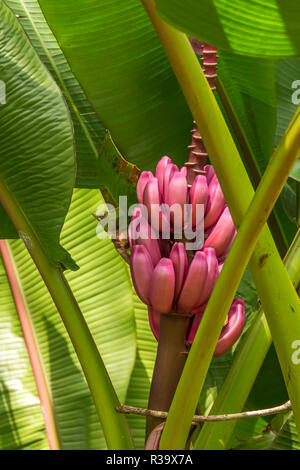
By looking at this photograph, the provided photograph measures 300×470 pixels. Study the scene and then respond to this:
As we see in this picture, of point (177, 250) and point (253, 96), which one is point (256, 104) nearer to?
point (253, 96)

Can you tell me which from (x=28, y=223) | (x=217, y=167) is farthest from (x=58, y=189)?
(x=217, y=167)

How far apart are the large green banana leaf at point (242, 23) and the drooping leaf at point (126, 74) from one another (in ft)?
0.63

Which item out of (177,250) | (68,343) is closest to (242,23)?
(177,250)

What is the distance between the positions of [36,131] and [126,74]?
0.44 feet

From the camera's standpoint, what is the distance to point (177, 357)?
59 cm

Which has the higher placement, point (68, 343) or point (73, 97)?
point (73, 97)

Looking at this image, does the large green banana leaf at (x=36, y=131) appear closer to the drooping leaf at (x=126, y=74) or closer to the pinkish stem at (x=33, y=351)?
the drooping leaf at (x=126, y=74)

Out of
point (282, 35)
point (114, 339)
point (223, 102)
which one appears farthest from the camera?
point (114, 339)

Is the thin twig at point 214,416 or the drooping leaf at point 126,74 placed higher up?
the drooping leaf at point 126,74

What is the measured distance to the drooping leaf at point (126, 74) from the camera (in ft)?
2.14

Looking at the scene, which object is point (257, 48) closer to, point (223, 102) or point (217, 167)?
point (217, 167)

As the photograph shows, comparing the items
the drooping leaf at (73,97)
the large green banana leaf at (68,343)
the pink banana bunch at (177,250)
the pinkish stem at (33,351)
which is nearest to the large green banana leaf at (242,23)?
the pink banana bunch at (177,250)

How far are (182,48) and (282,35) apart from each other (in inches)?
3.7

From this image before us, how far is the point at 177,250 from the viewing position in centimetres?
56
